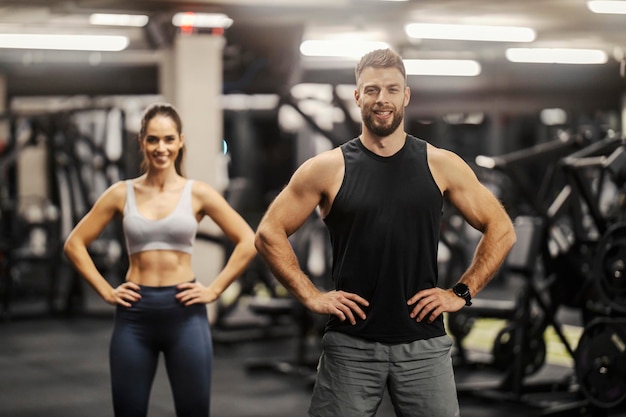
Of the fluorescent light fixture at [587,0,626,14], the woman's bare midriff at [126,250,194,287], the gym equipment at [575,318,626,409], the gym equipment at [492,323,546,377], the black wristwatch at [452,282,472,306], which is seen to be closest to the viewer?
the black wristwatch at [452,282,472,306]

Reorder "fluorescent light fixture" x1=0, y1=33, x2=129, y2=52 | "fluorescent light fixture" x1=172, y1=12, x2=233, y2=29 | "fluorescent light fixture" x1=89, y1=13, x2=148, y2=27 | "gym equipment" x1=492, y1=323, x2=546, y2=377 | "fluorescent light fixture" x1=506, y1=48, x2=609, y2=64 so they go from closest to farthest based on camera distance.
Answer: "gym equipment" x1=492, y1=323, x2=546, y2=377 → "fluorescent light fixture" x1=172, y1=12, x2=233, y2=29 → "fluorescent light fixture" x1=89, y1=13, x2=148, y2=27 → "fluorescent light fixture" x1=0, y1=33, x2=129, y2=52 → "fluorescent light fixture" x1=506, y1=48, x2=609, y2=64

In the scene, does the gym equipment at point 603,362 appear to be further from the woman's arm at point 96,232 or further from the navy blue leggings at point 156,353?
the woman's arm at point 96,232

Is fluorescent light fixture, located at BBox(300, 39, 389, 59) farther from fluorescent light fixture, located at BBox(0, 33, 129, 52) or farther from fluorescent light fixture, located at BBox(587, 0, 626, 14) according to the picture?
fluorescent light fixture, located at BBox(587, 0, 626, 14)

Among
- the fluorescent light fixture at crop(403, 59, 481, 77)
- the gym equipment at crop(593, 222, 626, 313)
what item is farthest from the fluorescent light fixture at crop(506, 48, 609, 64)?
the gym equipment at crop(593, 222, 626, 313)

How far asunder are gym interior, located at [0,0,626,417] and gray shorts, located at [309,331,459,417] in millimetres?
2138

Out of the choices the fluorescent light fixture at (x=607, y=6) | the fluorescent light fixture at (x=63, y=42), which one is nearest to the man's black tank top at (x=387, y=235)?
the fluorescent light fixture at (x=607, y=6)

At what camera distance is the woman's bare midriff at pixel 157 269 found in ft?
9.77

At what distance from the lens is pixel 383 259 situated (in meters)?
2.22

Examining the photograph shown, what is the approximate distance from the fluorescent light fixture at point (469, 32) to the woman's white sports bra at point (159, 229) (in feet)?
19.1

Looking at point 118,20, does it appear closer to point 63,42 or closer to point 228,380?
point 63,42

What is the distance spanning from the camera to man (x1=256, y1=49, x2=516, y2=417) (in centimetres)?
222

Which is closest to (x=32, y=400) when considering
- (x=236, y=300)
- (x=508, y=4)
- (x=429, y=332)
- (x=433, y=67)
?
(x=236, y=300)

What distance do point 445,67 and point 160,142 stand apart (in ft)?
27.9

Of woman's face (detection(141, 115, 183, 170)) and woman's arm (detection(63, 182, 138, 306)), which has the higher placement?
woman's face (detection(141, 115, 183, 170))
